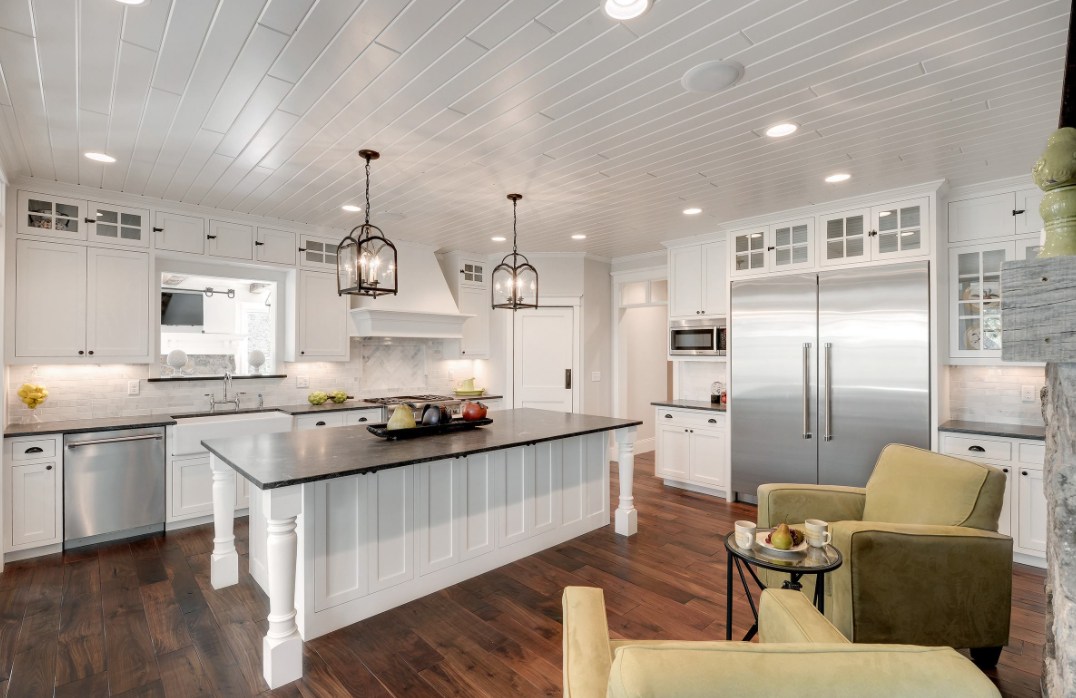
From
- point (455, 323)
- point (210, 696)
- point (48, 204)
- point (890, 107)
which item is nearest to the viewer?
point (210, 696)

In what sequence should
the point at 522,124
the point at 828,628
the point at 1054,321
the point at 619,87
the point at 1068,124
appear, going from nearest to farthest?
the point at 1054,321, the point at 1068,124, the point at 828,628, the point at 619,87, the point at 522,124

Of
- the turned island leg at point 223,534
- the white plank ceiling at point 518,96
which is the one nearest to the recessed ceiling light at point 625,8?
the white plank ceiling at point 518,96

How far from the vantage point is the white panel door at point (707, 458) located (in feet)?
17.2

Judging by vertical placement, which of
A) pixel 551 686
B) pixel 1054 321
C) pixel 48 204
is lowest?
pixel 551 686

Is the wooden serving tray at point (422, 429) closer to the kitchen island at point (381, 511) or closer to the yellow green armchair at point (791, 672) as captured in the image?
the kitchen island at point (381, 511)

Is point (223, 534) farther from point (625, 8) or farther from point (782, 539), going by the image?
point (625, 8)

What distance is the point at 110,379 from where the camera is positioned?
441cm

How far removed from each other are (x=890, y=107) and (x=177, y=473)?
18.0 ft

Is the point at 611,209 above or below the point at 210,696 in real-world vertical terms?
above

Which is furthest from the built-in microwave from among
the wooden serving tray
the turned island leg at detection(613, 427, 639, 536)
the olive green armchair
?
the olive green armchair

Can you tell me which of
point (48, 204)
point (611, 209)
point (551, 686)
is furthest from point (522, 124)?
point (48, 204)

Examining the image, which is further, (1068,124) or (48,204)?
(48,204)

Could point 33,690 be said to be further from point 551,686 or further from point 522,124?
point 522,124

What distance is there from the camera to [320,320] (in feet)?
17.5
